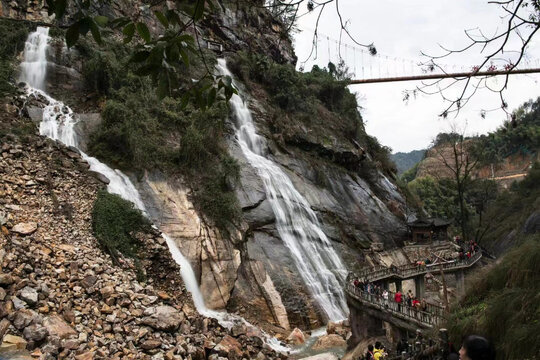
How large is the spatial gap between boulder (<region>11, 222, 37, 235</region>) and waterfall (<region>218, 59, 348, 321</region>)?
11.3 metres

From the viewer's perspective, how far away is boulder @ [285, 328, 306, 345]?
15.3 metres

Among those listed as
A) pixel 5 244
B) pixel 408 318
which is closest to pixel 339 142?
pixel 408 318

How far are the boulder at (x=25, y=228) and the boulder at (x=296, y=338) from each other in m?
9.42

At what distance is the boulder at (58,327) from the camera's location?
30.0ft

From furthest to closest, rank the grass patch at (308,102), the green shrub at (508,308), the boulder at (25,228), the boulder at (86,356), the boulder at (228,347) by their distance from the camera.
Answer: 1. the grass patch at (308,102)
2. the boulder at (25,228)
3. the boulder at (228,347)
4. the boulder at (86,356)
5. the green shrub at (508,308)

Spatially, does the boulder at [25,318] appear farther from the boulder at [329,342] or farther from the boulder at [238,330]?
the boulder at [329,342]

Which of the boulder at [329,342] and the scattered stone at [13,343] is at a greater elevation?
the scattered stone at [13,343]

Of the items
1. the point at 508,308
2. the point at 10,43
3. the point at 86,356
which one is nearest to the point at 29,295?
the point at 86,356

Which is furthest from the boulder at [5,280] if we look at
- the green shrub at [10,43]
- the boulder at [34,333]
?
the green shrub at [10,43]

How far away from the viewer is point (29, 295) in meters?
9.64

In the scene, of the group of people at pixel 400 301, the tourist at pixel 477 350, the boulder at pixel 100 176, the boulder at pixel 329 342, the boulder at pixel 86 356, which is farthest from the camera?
the boulder at pixel 100 176

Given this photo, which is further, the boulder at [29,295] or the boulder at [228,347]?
the boulder at [228,347]

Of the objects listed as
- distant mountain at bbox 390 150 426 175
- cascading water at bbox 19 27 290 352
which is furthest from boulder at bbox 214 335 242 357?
distant mountain at bbox 390 150 426 175

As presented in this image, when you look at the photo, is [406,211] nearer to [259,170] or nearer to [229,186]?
[259,170]
